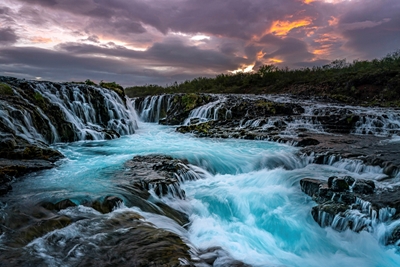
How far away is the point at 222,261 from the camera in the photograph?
3777 mm

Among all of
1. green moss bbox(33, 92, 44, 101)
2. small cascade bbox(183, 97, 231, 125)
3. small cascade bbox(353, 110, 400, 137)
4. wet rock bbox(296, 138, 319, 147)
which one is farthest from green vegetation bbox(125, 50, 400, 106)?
green moss bbox(33, 92, 44, 101)

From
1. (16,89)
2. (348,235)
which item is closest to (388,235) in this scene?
(348,235)

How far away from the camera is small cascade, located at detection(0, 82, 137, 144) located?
10062 mm

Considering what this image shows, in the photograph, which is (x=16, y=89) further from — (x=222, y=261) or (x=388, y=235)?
(x=388, y=235)

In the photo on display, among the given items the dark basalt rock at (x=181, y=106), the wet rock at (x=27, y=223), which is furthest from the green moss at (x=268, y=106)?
the wet rock at (x=27, y=223)

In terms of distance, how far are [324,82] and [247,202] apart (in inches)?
1096

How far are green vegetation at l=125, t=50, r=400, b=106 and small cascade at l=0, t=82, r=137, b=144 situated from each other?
19669mm

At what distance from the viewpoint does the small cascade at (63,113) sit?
1006cm

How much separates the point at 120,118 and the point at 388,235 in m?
14.6

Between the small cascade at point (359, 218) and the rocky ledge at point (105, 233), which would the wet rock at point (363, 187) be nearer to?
the small cascade at point (359, 218)

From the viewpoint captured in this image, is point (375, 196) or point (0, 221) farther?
point (375, 196)

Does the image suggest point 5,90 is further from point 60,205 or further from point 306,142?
point 306,142

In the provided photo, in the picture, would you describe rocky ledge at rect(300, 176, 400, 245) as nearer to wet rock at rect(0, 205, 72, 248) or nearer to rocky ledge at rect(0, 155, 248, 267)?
rocky ledge at rect(0, 155, 248, 267)

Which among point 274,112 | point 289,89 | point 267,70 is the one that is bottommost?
point 274,112
